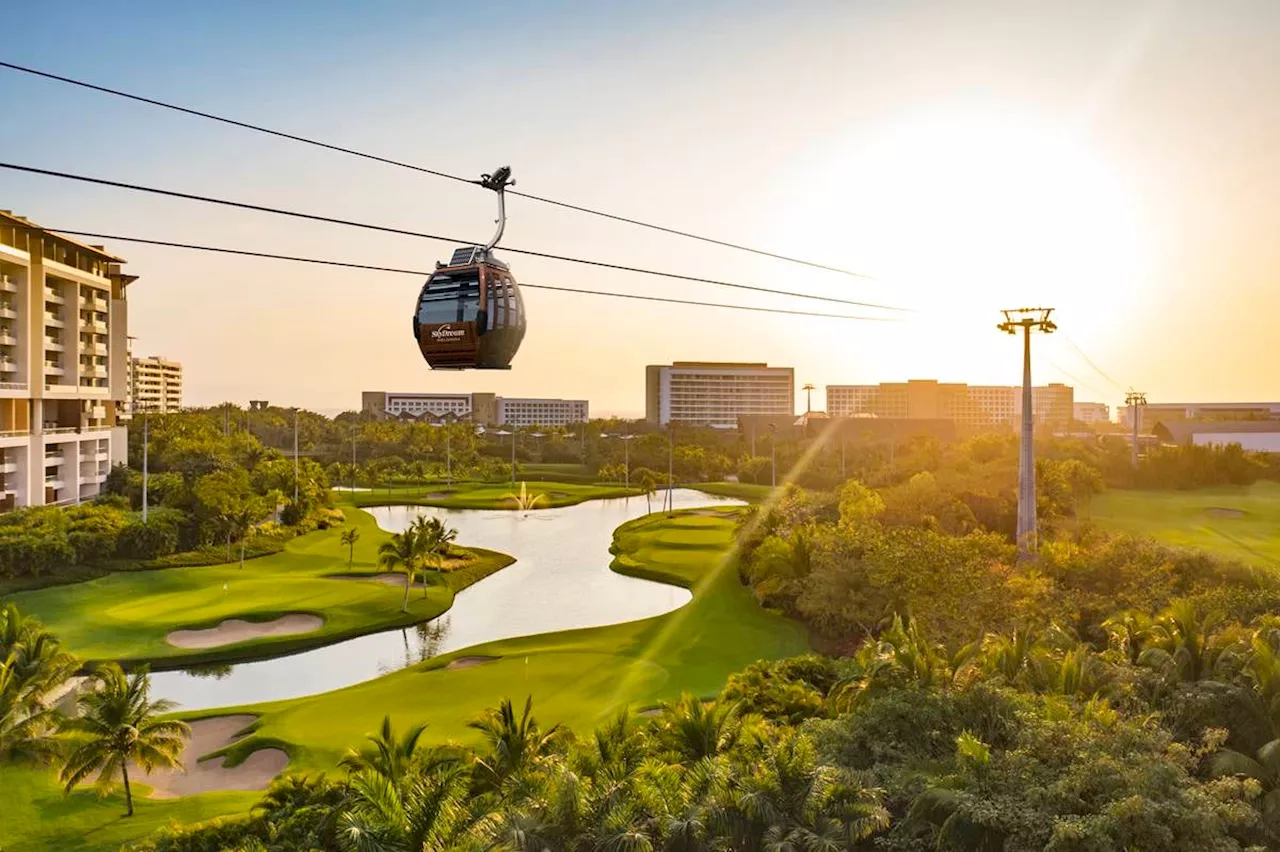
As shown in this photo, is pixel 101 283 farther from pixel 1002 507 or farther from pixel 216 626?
pixel 1002 507

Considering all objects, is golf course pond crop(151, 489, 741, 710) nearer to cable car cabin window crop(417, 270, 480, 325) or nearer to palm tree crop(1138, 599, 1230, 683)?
cable car cabin window crop(417, 270, 480, 325)

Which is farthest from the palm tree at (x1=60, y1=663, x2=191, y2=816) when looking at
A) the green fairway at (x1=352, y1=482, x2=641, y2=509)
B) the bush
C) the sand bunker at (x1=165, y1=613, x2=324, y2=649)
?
the green fairway at (x1=352, y1=482, x2=641, y2=509)

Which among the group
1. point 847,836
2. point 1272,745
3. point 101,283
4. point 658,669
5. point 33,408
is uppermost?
point 101,283

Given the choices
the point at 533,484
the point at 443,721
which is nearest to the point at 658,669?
the point at 443,721

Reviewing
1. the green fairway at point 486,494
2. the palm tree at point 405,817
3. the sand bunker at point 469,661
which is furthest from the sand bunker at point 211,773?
the green fairway at point 486,494

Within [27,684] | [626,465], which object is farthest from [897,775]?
[626,465]

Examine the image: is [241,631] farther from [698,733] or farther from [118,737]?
[698,733]
